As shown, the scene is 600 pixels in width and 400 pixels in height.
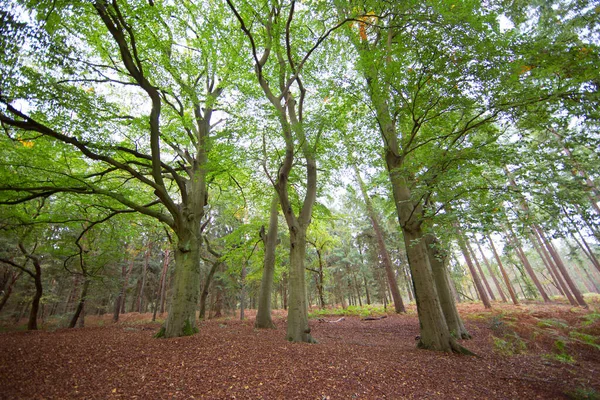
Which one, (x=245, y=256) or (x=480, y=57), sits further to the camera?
(x=245, y=256)

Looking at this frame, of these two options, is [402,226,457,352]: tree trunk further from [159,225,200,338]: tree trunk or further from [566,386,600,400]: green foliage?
[159,225,200,338]: tree trunk

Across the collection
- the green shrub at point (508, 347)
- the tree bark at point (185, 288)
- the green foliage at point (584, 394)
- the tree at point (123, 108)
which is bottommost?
the green foliage at point (584, 394)

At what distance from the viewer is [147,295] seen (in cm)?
3033

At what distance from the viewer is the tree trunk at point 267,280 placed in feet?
32.7

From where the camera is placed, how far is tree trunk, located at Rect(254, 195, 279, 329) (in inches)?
392

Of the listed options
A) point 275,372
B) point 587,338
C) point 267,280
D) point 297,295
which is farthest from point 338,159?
point 587,338

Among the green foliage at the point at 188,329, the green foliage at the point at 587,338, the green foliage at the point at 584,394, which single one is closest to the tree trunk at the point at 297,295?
the green foliage at the point at 188,329

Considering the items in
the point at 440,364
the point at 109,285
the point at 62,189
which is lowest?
the point at 440,364

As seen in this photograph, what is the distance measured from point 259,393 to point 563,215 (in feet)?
18.3

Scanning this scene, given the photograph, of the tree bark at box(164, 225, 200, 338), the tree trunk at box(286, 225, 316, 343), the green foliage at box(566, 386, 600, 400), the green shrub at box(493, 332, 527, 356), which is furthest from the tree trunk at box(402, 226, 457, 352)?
the tree bark at box(164, 225, 200, 338)

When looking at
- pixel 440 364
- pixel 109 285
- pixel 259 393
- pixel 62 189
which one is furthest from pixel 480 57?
pixel 109 285

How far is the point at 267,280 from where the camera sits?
1054cm

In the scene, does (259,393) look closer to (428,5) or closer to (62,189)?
(62,189)

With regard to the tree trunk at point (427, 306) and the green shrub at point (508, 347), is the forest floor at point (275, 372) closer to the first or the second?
the green shrub at point (508, 347)
